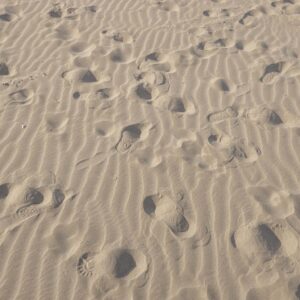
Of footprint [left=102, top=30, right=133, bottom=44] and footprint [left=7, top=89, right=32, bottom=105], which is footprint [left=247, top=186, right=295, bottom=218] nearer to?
footprint [left=7, top=89, right=32, bottom=105]

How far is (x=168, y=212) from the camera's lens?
12.9 ft

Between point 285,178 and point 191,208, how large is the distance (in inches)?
40.5

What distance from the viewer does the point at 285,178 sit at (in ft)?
14.1

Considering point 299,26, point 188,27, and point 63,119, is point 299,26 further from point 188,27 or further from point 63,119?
point 63,119

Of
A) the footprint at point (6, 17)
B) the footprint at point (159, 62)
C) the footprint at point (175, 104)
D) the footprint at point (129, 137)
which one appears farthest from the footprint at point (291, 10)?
the footprint at point (6, 17)

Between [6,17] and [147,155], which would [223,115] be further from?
[6,17]

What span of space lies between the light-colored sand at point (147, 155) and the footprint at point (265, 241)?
1cm

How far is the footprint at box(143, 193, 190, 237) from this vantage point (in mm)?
3809

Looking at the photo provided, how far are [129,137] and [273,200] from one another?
1585 millimetres

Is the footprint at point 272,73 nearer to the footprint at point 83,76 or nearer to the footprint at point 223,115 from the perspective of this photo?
the footprint at point 223,115

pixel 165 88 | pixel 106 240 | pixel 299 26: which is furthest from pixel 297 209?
pixel 299 26

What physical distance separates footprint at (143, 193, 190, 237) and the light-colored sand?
1 centimetres

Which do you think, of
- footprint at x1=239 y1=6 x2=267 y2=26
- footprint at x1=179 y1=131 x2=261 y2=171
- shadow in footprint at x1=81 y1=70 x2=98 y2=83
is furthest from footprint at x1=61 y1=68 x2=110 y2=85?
footprint at x1=239 y1=6 x2=267 y2=26

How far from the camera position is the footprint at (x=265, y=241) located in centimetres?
364
